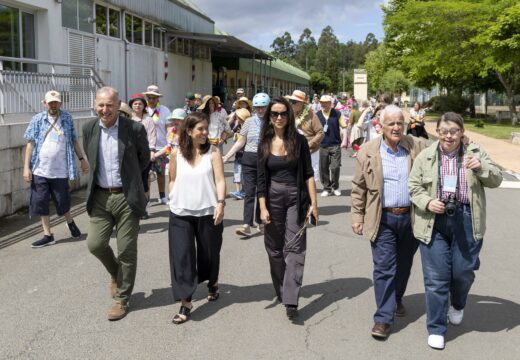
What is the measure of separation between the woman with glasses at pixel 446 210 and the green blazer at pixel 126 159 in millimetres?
2194

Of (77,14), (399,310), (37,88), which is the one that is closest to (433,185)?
(399,310)

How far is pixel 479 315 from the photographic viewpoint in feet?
15.8

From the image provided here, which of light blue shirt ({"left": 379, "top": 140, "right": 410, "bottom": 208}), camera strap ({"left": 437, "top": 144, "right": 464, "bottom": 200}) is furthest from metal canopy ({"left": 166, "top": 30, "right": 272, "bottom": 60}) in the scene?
camera strap ({"left": 437, "top": 144, "right": 464, "bottom": 200})

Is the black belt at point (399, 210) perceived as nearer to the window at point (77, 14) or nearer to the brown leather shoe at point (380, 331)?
the brown leather shoe at point (380, 331)

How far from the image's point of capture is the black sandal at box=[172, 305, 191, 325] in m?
4.62

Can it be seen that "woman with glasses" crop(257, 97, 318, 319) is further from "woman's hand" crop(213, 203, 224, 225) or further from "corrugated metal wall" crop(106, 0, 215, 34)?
"corrugated metal wall" crop(106, 0, 215, 34)

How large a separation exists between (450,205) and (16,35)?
1319 centimetres

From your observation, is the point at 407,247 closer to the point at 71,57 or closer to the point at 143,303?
the point at 143,303

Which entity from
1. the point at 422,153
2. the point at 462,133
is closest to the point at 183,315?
Answer: the point at 422,153

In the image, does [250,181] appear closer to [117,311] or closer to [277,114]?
[277,114]

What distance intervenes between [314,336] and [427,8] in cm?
3261

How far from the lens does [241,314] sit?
15.9 feet

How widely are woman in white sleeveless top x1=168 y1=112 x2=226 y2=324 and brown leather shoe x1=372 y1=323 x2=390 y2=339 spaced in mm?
1446

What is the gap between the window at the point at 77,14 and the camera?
638 inches
